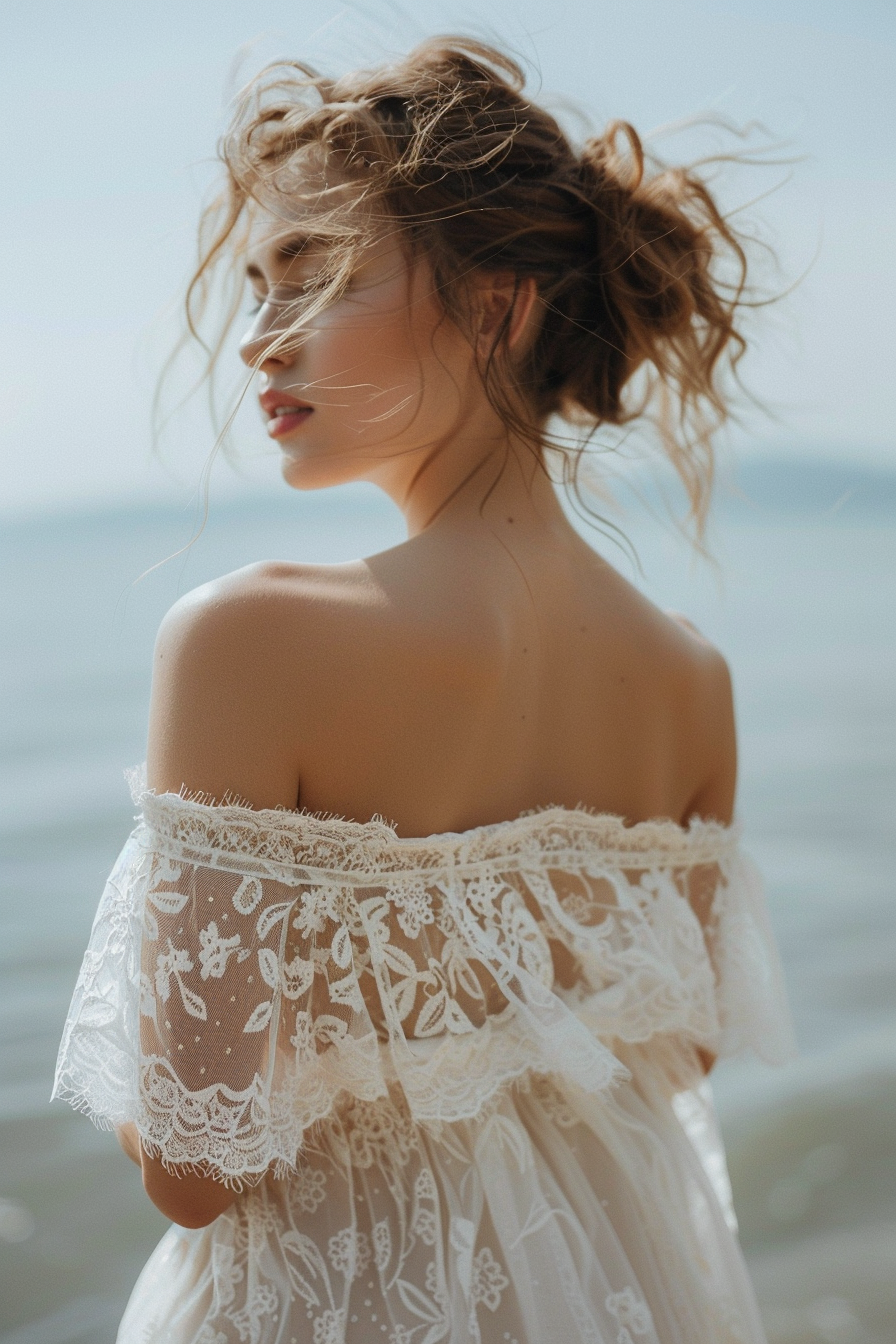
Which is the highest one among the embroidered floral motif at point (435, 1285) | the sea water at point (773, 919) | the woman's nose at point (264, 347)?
the woman's nose at point (264, 347)

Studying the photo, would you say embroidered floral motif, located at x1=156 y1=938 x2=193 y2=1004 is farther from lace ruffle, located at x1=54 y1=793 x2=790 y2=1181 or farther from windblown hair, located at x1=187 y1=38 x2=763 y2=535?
windblown hair, located at x1=187 y1=38 x2=763 y2=535

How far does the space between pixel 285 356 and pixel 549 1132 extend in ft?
2.27

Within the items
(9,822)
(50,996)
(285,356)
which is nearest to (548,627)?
(285,356)

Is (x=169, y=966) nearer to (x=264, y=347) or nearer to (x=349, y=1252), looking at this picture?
(x=349, y=1252)

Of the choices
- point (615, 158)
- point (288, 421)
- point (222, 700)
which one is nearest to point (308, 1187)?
point (222, 700)

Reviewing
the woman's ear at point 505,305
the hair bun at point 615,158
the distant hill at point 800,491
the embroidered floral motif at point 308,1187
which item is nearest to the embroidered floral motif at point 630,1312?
the embroidered floral motif at point 308,1187

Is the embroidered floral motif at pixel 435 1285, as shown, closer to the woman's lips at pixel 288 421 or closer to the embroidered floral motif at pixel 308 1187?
the embroidered floral motif at pixel 308 1187

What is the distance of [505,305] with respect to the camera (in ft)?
3.35

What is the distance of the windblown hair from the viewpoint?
980 mm

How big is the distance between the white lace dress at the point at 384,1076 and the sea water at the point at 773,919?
0.20m

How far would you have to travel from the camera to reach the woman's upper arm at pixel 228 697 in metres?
0.80

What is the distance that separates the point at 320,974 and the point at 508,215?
2.17 ft

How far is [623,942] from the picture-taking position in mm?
1009

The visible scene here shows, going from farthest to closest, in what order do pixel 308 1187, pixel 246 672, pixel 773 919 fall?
pixel 773 919, pixel 308 1187, pixel 246 672
